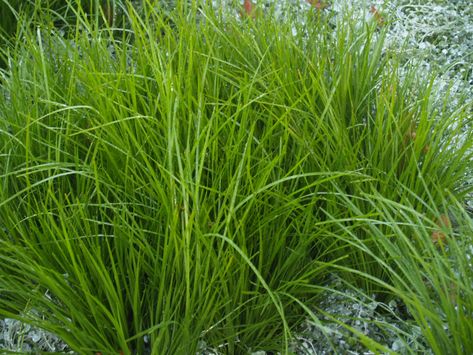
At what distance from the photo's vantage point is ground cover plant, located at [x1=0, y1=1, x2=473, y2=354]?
1741 mm

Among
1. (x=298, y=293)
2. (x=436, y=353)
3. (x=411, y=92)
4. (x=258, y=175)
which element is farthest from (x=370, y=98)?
(x=436, y=353)

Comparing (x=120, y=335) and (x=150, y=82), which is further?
(x=150, y=82)

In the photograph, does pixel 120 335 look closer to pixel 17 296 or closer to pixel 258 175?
pixel 17 296

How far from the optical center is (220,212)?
69.4 inches

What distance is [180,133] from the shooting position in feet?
6.97

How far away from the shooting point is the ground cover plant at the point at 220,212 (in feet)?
5.71

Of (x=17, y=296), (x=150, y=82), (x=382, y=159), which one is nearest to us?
(x=17, y=296)

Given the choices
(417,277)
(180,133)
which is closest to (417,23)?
(180,133)

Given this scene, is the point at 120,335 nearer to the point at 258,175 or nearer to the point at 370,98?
the point at 258,175

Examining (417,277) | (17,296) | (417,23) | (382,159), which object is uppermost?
(417,23)

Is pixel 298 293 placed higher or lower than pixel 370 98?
lower

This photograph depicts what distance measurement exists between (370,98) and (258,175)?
655mm

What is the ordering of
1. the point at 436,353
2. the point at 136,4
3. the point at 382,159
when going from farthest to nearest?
the point at 136,4 → the point at 382,159 → the point at 436,353

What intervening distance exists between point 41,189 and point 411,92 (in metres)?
1.30
